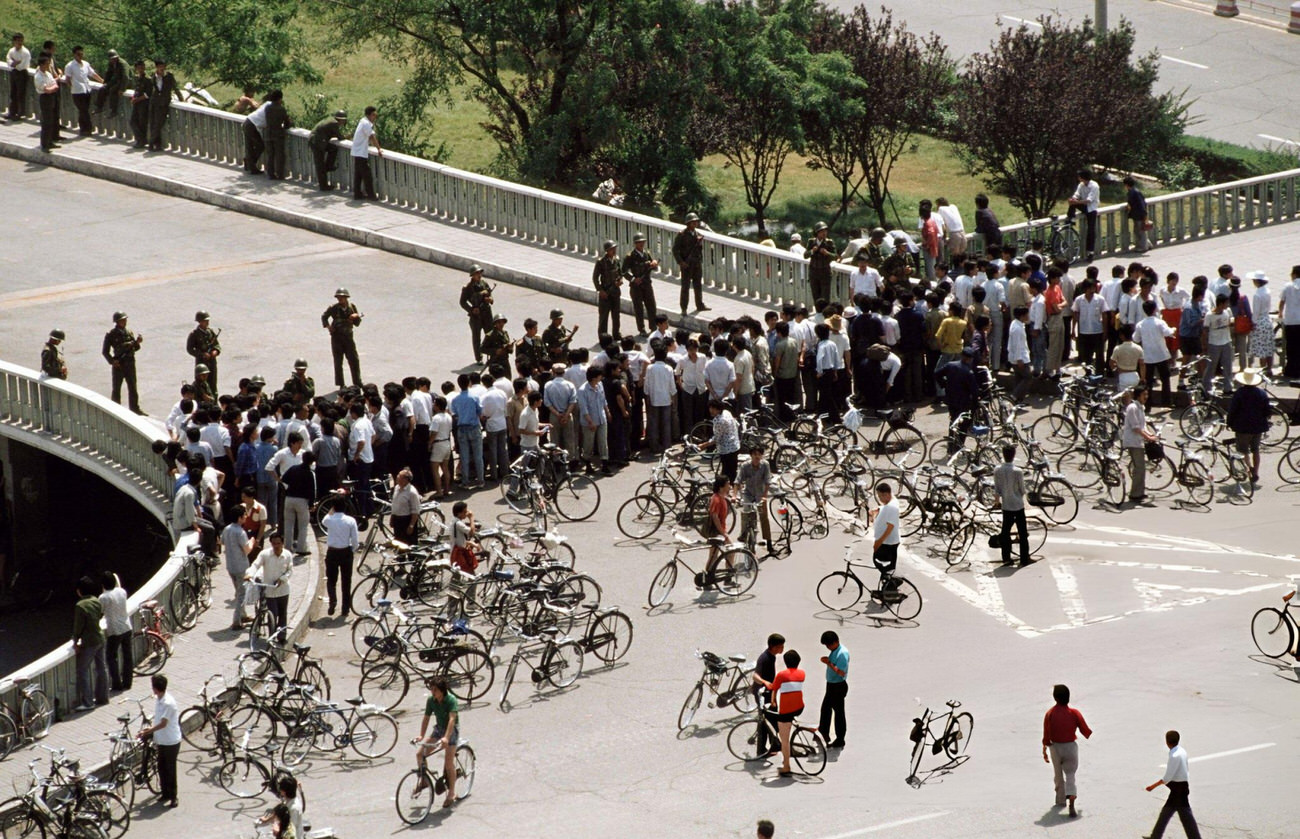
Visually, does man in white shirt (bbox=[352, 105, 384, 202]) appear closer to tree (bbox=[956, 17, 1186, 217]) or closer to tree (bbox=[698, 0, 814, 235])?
tree (bbox=[698, 0, 814, 235])

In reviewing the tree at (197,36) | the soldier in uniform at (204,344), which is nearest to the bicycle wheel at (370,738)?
the soldier in uniform at (204,344)

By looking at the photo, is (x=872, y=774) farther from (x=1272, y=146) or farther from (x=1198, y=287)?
(x=1272, y=146)

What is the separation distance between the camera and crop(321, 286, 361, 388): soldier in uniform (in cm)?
2783

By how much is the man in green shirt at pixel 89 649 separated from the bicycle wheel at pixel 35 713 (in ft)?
1.65

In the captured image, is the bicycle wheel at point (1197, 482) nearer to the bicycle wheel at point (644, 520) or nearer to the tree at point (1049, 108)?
the bicycle wheel at point (644, 520)

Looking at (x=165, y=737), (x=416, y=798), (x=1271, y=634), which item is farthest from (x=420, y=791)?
(x=1271, y=634)

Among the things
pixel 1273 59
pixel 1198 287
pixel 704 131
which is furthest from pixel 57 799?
pixel 1273 59

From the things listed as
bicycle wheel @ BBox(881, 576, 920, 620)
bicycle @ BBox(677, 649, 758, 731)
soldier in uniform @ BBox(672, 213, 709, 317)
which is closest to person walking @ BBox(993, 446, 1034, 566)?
bicycle wheel @ BBox(881, 576, 920, 620)

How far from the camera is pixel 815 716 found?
19703mm

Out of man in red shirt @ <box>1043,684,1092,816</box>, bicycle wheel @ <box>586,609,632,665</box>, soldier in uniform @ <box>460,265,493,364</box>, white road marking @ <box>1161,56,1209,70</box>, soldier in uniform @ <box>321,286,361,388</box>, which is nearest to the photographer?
man in red shirt @ <box>1043,684,1092,816</box>

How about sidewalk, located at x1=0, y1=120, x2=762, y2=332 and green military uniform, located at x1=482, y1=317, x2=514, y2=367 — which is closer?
green military uniform, located at x1=482, y1=317, x2=514, y2=367

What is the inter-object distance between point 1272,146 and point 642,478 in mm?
23799

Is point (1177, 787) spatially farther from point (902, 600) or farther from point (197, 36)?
point (197, 36)

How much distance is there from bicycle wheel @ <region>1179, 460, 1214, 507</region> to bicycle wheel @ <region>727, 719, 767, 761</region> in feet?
26.2
